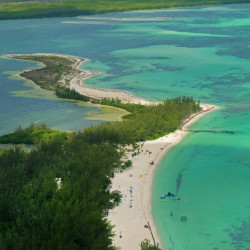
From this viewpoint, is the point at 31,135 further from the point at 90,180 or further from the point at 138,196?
the point at 138,196

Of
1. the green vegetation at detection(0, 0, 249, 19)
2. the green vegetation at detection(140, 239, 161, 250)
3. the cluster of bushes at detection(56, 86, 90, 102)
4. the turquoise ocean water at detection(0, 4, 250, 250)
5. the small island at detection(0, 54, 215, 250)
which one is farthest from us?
the green vegetation at detection(0, 0, 249, 19)

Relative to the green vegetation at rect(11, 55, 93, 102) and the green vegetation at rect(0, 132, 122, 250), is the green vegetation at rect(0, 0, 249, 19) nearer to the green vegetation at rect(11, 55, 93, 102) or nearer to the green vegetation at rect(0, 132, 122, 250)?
the green vegetation at rect(11, 55, 93, 102)

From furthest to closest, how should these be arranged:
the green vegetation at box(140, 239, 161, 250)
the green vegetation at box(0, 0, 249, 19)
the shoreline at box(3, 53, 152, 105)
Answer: the green vegetation at box(0, 0, 249, 19), the shoreline at box(3, 53, 152, 105), the green vegetation at box(140, 239, 161, 250)

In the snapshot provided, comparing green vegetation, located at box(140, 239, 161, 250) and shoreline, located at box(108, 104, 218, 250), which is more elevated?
green vegetation, located at box(140, 239, 161, 250)

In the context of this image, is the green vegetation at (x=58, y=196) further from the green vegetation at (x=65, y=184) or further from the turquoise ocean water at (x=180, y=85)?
the turquoise ocean water at (x=180, y=85)

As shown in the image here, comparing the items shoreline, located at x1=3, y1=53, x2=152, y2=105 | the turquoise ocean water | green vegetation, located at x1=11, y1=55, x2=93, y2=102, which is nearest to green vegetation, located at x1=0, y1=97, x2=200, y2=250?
the turquoise ocean water
